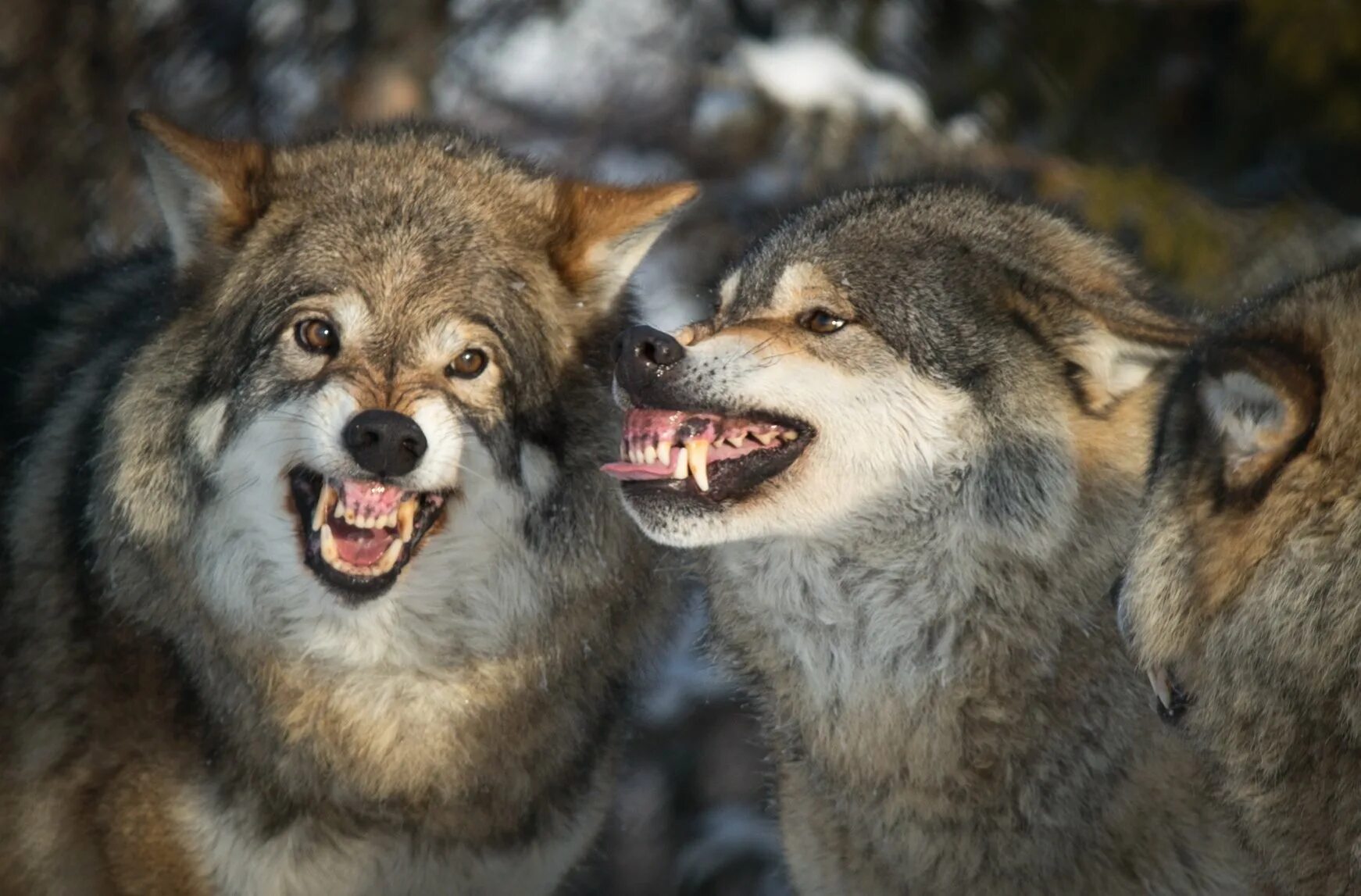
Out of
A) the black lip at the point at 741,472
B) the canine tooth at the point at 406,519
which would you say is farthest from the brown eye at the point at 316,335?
the black lip at the point at 741,472

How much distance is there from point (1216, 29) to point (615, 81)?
12.8ft

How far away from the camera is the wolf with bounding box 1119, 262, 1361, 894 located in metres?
2.98

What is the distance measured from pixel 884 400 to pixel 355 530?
139 cm

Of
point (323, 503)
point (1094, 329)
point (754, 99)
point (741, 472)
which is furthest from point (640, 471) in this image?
point (754, 99)

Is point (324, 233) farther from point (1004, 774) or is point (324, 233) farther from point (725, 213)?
point (725, 213)

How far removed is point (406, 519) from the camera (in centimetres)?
418

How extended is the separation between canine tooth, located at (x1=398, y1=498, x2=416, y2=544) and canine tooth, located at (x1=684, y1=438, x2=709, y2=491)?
736 millimetres

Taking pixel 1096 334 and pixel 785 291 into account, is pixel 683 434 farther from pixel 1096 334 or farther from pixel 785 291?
pixel 1096 334

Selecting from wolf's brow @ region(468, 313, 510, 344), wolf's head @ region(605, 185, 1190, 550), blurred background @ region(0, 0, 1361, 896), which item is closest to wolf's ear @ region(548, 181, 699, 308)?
wolf's brow @ region(468, 313, 510, 344)

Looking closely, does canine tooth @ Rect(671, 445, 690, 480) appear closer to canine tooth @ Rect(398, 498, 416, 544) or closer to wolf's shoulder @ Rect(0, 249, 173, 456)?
canine tooth @ Rect(398, 498, 416, 544)

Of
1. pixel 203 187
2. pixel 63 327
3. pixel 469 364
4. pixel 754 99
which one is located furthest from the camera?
pixel 754 99

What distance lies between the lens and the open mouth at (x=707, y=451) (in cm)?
393

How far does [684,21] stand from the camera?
10477mm

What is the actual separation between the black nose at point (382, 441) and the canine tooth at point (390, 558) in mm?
285
